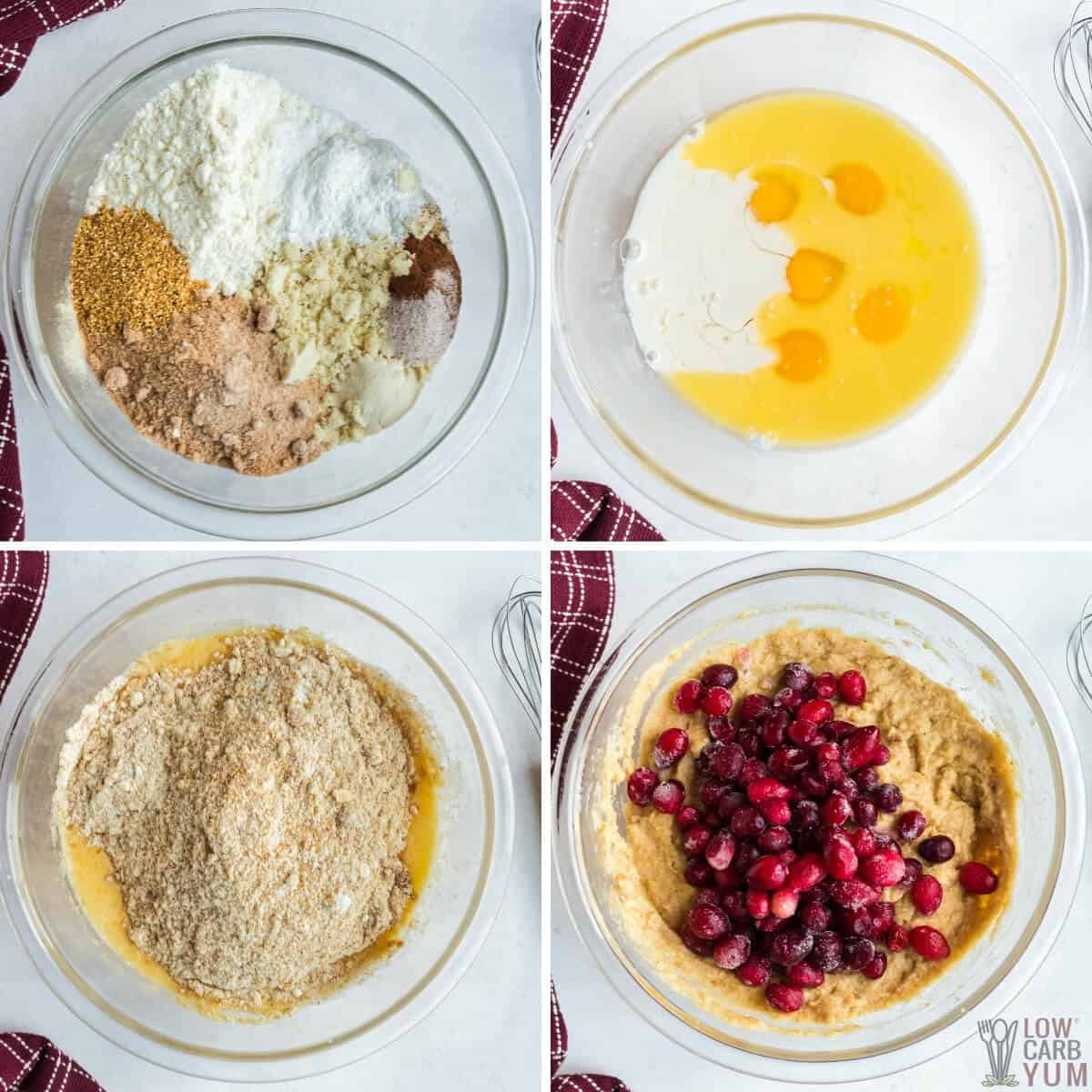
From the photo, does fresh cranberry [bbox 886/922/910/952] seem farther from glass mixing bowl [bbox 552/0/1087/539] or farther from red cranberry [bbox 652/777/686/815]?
glass mixing bowl [bbox 552/0/1087/539]

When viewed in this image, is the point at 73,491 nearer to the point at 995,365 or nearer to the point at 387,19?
the point at 387,19

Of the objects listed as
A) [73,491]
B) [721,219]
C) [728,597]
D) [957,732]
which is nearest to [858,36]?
[721,219]

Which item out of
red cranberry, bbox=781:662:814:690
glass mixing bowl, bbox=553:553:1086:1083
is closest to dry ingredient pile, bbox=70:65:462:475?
glass mixing bowl, bbox=553:553:1086:1083

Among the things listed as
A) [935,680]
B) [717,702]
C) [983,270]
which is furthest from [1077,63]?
[717,702]

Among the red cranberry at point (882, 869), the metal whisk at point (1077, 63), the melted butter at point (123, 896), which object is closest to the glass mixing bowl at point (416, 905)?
the melted butter at point (123, 896)

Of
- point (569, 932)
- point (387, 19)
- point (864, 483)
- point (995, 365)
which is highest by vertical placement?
point (387, 19)

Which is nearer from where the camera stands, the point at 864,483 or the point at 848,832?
the point at 848,832
